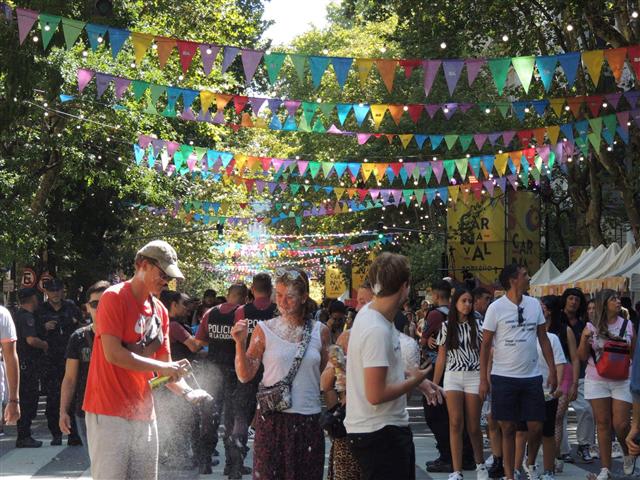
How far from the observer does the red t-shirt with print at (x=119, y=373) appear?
6824mm

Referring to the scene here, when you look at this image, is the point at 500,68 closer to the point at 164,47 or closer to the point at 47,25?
the point at 164,47

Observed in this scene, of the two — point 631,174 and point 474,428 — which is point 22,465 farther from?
point 631,174

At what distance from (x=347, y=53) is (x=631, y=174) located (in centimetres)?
3849

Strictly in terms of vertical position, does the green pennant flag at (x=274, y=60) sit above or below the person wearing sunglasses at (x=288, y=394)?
above

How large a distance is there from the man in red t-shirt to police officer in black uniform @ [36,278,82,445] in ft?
29.6

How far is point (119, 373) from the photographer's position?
688 centimetres

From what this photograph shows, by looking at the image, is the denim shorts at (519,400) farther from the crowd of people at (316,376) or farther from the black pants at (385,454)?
the black pants at (385,454)

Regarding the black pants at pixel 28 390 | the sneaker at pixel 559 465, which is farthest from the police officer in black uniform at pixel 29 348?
the sneaker at pixel 559 465

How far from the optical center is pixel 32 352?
634 inches

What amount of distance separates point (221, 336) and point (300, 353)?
4.99m

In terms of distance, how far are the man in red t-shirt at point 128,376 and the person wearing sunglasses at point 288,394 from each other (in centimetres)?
98

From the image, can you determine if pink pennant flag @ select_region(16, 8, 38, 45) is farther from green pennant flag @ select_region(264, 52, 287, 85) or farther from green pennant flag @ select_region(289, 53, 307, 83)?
green pennant flag @ select_region(289, 53, 307, 83)

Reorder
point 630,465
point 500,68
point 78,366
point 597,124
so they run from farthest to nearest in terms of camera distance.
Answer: point 597,124
point 500,68
point 630,465
point 78,366

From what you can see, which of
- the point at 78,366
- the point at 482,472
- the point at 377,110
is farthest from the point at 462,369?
the point at 377,110
